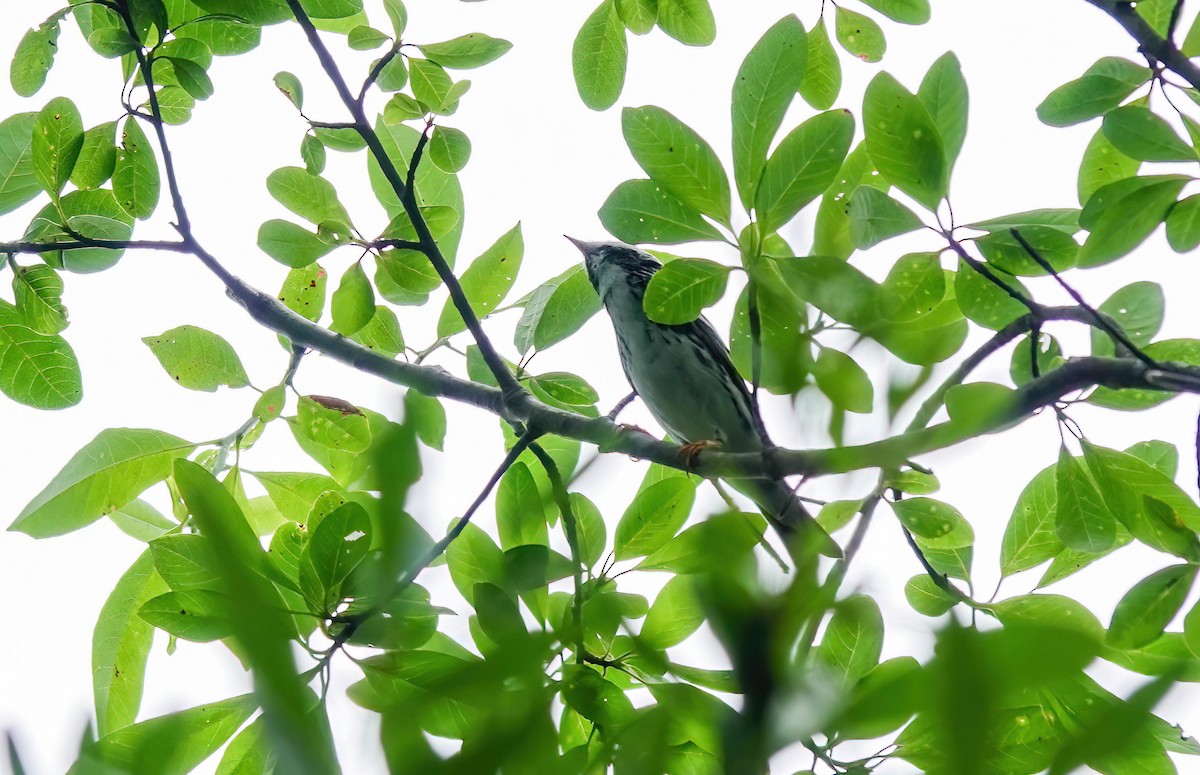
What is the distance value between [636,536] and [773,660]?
75.4 inches

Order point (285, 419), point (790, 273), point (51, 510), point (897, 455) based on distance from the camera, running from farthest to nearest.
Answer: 1. point (285, 419)
2. point (51, 510)
3. point (790, 273)
4. point (897, 455)

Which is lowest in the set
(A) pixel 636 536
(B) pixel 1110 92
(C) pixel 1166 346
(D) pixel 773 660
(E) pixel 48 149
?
(D) pixel 773 660

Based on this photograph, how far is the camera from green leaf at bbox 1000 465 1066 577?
2.41 meters

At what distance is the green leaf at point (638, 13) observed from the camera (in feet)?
9.00

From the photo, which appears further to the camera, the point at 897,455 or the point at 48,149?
the point at 48,149

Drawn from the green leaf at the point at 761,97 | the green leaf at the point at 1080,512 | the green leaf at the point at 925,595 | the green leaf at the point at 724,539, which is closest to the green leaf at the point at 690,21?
the green leaf at the point at 761,97

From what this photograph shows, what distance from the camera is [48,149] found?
7.45 ft

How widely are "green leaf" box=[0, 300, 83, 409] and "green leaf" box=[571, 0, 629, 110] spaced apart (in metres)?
1.53

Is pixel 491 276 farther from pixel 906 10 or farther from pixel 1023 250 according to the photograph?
pixel 1023 250

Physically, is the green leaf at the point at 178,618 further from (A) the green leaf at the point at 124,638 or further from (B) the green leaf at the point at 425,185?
(B) the green leaf at the point at 425,185

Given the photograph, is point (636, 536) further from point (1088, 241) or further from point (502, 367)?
point (1088, 241)

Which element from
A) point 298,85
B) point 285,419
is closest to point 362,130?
point 298,85

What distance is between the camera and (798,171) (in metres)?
1.85

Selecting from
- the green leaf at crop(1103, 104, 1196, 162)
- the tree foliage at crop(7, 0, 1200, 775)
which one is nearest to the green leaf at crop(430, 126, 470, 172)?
the tree foliage at crop(7, 0, 1200, 775)
